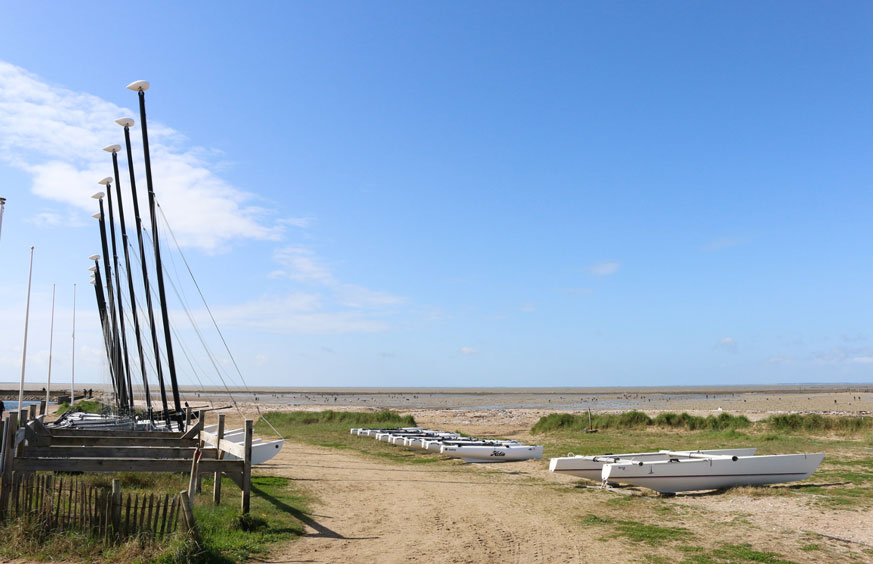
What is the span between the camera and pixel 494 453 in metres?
23.9

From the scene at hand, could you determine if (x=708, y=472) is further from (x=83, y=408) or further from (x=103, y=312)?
(x=83, y=408)

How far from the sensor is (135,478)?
573 inches

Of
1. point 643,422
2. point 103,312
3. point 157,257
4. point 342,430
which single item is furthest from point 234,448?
point 103,312

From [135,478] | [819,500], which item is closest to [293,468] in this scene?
[135,478]

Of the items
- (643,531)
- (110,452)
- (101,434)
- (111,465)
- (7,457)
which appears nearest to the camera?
(7,457)

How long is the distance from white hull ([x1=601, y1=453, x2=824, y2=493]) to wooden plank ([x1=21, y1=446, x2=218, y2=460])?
11.2 metres

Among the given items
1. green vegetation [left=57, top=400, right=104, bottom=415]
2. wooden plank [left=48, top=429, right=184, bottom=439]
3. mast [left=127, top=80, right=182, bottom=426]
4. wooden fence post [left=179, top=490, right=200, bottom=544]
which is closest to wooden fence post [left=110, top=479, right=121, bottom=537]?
wooden fence post [left=179, top=490, right=200, bottom=544]

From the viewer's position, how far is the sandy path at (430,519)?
34.6 ft

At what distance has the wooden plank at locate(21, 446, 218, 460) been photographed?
13414 millimetres

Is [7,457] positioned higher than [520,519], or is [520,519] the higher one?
[7,457]

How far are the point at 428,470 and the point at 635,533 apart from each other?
33.6 feet

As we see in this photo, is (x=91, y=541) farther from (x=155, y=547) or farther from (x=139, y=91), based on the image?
(x=139, y=91)

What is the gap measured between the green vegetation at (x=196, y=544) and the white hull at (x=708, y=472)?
29.1 feet

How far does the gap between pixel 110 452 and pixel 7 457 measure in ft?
9.30
